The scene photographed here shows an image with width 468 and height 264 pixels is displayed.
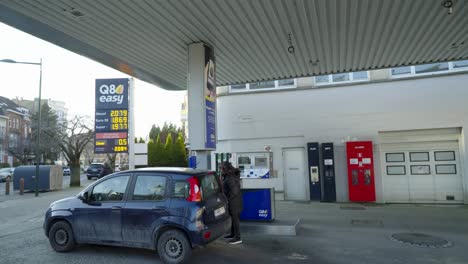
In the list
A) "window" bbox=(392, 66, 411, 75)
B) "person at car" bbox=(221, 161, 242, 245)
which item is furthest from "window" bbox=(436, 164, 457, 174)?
"person at car" bbox=(221, 161, 242, 245)

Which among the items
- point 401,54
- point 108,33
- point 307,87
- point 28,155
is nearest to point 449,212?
point 401,54

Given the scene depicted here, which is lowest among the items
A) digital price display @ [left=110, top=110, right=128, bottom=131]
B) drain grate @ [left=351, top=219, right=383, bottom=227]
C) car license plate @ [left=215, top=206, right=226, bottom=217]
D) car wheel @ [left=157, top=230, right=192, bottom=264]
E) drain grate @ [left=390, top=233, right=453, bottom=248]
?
drain grate @ [left=390, top=233, right=453, bottom=248]

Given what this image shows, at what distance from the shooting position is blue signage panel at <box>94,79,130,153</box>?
15.2m

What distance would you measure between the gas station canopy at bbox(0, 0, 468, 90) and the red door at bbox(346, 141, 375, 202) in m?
3.03

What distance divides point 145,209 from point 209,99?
13.2 ft

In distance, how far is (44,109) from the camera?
5600 cm

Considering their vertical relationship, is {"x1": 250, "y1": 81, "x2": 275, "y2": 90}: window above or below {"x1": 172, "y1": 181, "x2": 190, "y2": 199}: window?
above

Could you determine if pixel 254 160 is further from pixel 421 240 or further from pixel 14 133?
pixel 14 133

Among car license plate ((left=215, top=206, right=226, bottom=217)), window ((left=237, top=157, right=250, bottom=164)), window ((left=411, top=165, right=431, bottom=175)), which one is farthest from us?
window ((left=237, top=157, right=250, bottom=164))

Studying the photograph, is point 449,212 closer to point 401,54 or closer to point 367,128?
point 367,128

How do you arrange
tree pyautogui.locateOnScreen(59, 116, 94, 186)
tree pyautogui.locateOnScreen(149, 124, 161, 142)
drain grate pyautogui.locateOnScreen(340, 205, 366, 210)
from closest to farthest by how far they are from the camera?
drain grate pyautogui.locateOnScreen(340, 205, 366, 210), tree pyautogui.locateOnScreen(59, 116, 94, 186), tree pyautogui.locateOnScreen(149, 124, 161, 142)

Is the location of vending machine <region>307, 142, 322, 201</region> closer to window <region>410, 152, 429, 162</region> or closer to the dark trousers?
window <region>410, 152, 429, 162</region>

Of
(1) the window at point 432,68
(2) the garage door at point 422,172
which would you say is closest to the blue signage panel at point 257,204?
(2) the garage door at point 422,172

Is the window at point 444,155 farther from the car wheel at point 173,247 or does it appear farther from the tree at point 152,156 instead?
the tree at point 152,156
